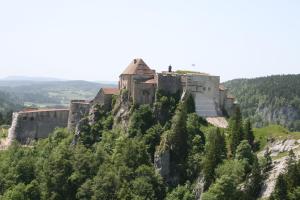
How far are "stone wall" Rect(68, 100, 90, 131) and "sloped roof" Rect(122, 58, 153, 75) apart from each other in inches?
419

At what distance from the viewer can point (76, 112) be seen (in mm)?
101688

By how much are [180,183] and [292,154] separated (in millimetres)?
19115

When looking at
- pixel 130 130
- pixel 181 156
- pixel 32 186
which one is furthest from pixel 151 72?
pixel 32 186

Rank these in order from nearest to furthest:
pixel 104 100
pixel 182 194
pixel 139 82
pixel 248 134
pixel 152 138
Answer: pixel 182 194 < pixel 248 134 < pixel 152 138 < pixel 139 82 < pixel 104 100

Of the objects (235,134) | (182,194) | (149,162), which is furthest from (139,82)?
(182,194)

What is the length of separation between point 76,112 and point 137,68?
15953mm

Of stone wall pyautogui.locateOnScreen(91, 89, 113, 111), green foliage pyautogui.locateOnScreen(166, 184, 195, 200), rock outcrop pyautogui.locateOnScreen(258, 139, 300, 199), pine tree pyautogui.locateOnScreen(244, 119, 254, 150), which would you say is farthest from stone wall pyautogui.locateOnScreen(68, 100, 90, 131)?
rock outcrop pyautogui.locateOnScreen(258, 139, 300, 199)

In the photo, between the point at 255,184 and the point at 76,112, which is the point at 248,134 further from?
the point at 76,112

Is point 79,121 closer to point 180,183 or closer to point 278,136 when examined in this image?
point 180,183

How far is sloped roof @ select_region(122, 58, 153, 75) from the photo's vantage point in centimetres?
9331

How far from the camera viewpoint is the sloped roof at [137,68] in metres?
93.3

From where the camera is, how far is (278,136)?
242ft

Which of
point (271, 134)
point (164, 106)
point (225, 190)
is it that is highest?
point (164, 106)

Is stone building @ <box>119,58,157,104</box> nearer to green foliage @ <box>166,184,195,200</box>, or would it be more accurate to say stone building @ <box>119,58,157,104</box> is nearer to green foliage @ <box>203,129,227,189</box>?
green foliage @ <box>203,129,227,189</box>
